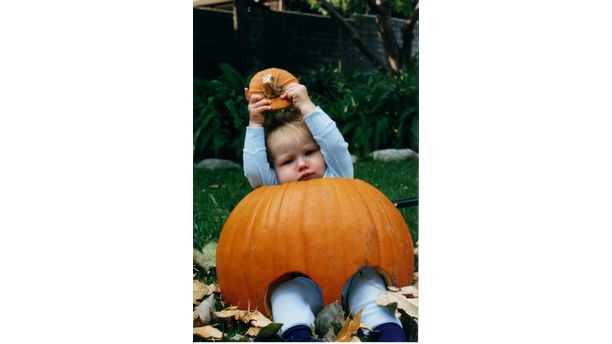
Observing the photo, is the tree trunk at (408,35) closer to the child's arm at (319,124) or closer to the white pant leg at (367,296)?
the child's arm at (319,124)

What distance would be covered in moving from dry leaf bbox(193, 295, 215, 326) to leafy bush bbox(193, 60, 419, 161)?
0.73 meters

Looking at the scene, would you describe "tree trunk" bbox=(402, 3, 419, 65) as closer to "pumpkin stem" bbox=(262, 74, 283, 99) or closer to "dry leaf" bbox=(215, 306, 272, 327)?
"pumpkin stem" bbox=(262, 74, 283, 99)

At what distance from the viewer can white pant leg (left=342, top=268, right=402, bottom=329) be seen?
5.59ft

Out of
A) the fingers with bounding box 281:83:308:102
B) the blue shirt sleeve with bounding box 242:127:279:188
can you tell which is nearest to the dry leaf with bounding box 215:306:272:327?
the blue shirt sleeve with bounding box 242:127:279:188

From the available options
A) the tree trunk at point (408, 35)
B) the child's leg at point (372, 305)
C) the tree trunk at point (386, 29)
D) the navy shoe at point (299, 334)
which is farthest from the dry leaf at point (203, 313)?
the tree trunk at point (386, 29)

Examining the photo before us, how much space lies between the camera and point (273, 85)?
6.58 ft

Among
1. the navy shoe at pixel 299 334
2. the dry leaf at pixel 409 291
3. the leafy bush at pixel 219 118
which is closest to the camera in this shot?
the navy shoe at pixel 299 334

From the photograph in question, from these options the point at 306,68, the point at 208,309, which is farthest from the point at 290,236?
the point at 306,68

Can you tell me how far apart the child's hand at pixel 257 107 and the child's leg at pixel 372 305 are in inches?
24.5

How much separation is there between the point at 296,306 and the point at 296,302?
0.05 ft

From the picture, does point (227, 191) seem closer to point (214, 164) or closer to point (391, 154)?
point (214, 164)

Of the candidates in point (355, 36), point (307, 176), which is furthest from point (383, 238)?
point (355, 36)

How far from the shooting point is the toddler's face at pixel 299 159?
2025 mm

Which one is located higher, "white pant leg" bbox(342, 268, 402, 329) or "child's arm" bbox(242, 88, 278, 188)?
"child's arm" bbox(242, 88, 278, 188)
